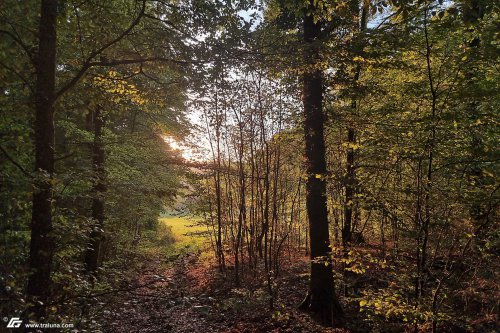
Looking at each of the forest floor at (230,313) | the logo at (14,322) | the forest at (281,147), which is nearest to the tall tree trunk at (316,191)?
the forest at (281,147)

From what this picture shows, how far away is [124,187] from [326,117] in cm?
750

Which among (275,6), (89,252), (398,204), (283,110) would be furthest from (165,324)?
(275,6)

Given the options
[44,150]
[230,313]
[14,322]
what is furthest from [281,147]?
[14,322]

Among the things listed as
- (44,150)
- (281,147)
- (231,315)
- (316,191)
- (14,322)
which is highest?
(281,147)

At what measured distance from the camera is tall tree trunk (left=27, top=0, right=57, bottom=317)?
487 centimetres

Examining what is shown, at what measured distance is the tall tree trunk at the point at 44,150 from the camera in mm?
4871

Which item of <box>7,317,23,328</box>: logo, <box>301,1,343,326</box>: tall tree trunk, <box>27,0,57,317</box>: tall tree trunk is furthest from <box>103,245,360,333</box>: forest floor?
<box>7,317,23,328</box>: logo

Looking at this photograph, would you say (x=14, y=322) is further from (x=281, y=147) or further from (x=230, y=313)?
(x=281, y=147)

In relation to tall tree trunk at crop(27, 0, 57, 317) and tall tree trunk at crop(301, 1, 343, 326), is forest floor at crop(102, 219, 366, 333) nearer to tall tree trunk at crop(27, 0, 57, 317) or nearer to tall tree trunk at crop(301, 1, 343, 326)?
tall tree trunk at crop(301, 1, 343, 326)

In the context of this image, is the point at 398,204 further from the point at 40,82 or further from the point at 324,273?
the point at 40,82

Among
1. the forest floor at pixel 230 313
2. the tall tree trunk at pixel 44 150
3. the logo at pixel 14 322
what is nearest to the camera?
the logo at pixel 14 322

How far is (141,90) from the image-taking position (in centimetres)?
767

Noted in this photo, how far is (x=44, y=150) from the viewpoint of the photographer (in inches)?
202

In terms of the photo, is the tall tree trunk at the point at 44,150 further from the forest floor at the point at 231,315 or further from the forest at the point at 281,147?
the forest floor at the point at 231,315
